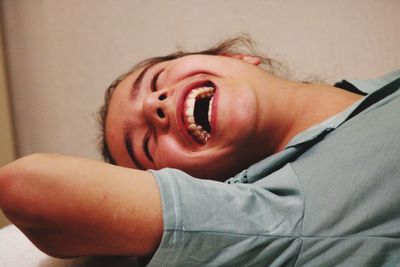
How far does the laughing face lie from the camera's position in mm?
753

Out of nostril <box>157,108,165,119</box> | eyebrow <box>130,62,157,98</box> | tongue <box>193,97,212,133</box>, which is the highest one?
eyebrow <box>130,62,157,98</box>

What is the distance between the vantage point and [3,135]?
4.15ft

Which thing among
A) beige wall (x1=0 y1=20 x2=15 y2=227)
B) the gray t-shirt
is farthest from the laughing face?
beige wall (x1=0 y1=20 x2=15 y2=227)

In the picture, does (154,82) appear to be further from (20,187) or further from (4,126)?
(4,126)

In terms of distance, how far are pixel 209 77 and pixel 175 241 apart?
1.56ft

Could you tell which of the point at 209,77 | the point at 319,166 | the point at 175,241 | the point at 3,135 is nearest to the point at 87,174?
the point at 175,241

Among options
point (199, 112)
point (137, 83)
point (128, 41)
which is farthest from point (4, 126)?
point (199, 112)

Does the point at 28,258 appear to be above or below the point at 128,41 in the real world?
below

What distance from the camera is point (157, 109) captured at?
0.82 metres

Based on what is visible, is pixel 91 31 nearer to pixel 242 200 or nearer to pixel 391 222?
pixel 242 200

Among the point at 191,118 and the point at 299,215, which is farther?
the point at 191,118

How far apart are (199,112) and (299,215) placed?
1.55ft

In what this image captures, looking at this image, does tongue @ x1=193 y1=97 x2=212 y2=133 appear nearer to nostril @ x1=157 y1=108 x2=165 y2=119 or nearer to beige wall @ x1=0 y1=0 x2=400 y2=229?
nostril @ x1=157 y1=108 x2=165 y2=119

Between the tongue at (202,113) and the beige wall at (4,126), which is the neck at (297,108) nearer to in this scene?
the tongue at (202,113)
